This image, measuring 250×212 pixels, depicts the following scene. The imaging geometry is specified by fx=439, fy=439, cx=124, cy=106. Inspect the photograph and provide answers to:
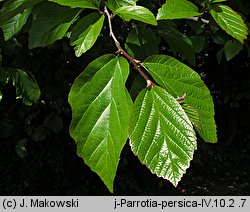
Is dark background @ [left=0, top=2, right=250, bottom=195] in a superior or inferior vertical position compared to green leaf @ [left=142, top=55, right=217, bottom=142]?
inferior

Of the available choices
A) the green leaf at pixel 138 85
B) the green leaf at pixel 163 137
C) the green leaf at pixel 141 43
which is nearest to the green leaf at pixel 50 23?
the green leaf at pixel 141 43

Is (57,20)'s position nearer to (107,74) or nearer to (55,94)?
(107,74)

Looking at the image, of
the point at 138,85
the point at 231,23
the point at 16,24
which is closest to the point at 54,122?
the point at 16,24

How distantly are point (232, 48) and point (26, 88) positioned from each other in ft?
2.65

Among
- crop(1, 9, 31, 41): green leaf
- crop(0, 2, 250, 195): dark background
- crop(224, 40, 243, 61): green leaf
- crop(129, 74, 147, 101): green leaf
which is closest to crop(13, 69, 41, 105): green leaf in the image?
crop(0, 2, 250, 195): dark background

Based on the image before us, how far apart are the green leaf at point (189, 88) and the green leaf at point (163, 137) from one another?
0.06 metres

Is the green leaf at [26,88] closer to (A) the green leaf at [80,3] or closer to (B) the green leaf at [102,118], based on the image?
(A) the green leaf at [80,3]

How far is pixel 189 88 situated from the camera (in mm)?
757

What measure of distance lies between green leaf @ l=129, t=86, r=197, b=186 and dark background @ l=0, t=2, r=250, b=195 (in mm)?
905

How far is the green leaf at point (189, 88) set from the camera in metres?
0.75

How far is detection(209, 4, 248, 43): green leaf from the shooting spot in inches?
38.9

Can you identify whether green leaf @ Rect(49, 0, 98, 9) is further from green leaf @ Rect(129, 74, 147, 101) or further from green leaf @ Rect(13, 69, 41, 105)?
green leaf @ Rect(13, 69, 41, 105)

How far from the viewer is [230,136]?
5.36 meters

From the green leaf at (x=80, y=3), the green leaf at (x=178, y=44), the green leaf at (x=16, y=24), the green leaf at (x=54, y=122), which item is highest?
the green leaf at (x=80, y=3)
